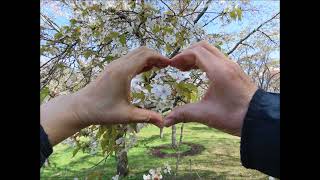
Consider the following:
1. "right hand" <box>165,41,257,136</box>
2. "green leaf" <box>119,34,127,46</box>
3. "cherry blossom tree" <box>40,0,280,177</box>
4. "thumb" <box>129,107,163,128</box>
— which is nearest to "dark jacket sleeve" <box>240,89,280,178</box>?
"right hand" <box>165,41,257,136</box>

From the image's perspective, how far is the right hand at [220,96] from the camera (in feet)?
1.67

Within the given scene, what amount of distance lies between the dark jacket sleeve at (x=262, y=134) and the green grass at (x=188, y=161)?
1666 mm

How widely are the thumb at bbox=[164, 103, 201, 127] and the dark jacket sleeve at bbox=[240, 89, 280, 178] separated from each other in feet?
0.22

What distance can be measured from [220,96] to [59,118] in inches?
8.4

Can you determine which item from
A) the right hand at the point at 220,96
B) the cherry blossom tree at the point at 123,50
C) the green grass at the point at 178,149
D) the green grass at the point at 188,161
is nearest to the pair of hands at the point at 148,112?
the right hand at the point at 220,96

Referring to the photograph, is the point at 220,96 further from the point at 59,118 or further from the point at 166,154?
the point at 166,154

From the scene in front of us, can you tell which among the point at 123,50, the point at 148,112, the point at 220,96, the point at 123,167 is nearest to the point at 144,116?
the point at 148,112

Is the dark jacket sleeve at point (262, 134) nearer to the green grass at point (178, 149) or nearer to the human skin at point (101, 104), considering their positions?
the human skin at point (101, 104)

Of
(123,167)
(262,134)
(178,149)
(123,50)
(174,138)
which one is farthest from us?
(178,149)

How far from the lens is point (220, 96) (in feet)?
1.69
